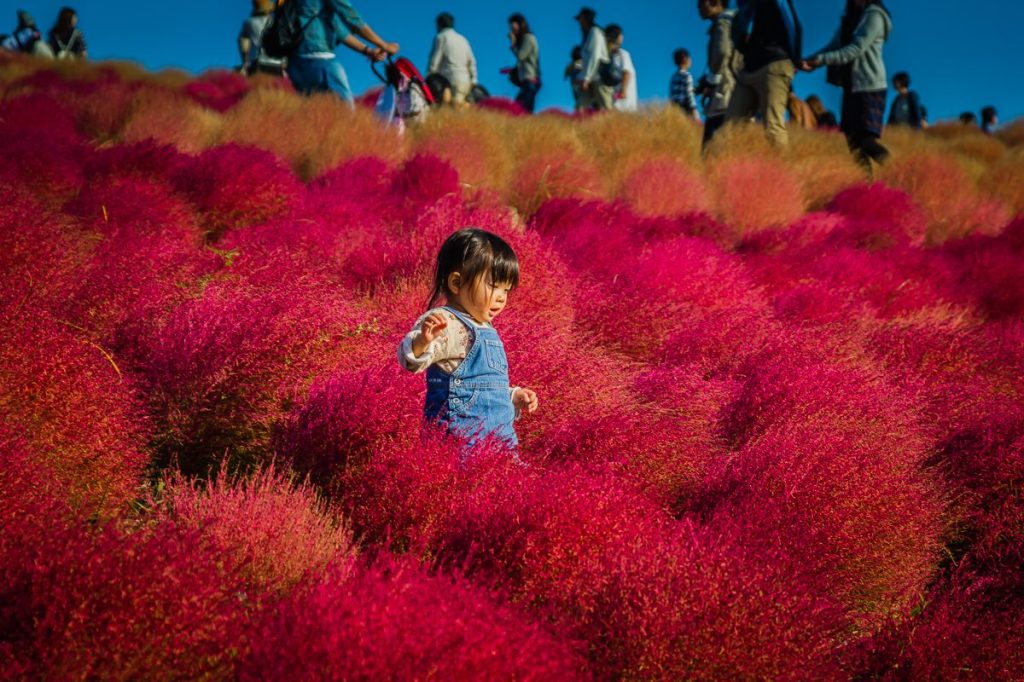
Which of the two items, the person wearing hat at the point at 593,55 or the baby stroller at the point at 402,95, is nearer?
the baby stroller at the point at 402,95

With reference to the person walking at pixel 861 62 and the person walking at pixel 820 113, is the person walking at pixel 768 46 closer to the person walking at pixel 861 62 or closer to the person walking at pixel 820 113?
the person walking at pixel 861 62

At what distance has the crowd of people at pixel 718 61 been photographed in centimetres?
674

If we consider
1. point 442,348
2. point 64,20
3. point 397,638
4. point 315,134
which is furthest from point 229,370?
point 64,20

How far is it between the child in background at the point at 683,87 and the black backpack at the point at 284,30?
6166 millimetres

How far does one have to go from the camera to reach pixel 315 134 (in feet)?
20.6

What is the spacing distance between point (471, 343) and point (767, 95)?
19.8 feet

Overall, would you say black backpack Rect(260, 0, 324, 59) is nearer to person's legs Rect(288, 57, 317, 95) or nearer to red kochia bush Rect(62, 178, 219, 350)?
person's legs Rect(288, 57, 317, 95)

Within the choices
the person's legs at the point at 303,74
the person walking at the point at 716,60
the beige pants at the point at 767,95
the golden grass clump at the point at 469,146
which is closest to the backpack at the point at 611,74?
the person walking at the point at 716,60

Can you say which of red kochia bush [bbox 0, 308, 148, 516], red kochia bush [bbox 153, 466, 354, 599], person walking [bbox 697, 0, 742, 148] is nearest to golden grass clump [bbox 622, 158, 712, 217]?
person walking [bbox 697, 0, 742, 148]

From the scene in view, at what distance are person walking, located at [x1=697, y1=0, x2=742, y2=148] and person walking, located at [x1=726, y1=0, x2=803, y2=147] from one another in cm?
65

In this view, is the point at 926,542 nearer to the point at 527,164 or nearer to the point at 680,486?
the point at 680,486

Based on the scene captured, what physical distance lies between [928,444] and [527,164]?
13.0 ft

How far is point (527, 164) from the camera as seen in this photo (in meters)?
6.14

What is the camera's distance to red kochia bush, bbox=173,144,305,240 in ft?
14.3
